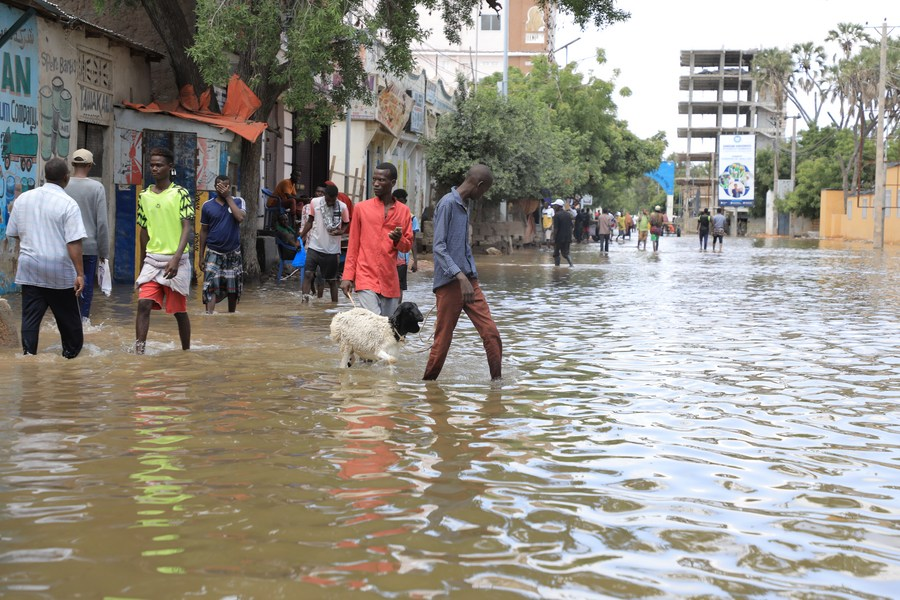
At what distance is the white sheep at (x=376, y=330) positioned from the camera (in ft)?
29.9

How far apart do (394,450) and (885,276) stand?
71.7ft

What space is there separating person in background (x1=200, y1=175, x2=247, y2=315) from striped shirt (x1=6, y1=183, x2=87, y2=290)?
140 inches

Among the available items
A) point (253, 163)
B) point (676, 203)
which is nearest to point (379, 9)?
point (253, 163)

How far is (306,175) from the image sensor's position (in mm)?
29844

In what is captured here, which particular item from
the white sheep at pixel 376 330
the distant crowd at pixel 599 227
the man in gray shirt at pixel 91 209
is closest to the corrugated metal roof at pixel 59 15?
the man in gray shirt at pixel 91 209

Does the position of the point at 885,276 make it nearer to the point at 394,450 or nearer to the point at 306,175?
the point at 306,175

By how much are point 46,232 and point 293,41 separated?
8.20 m

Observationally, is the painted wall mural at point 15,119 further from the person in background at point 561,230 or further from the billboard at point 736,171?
the billboard at point 736,171

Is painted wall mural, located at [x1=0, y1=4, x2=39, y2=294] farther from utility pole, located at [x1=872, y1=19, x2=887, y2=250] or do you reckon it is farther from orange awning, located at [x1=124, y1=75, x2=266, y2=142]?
utility pole, located at [x1=872, y1=19, x2=887, y2=250]

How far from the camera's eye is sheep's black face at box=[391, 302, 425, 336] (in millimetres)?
9109

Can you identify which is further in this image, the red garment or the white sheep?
the red garment

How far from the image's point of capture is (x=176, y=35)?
18.4 meters

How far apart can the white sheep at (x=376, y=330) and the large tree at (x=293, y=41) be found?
→ 7.98 meters

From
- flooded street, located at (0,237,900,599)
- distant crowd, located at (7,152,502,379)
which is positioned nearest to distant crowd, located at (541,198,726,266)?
flooded street, located at (0,237,900,599)
